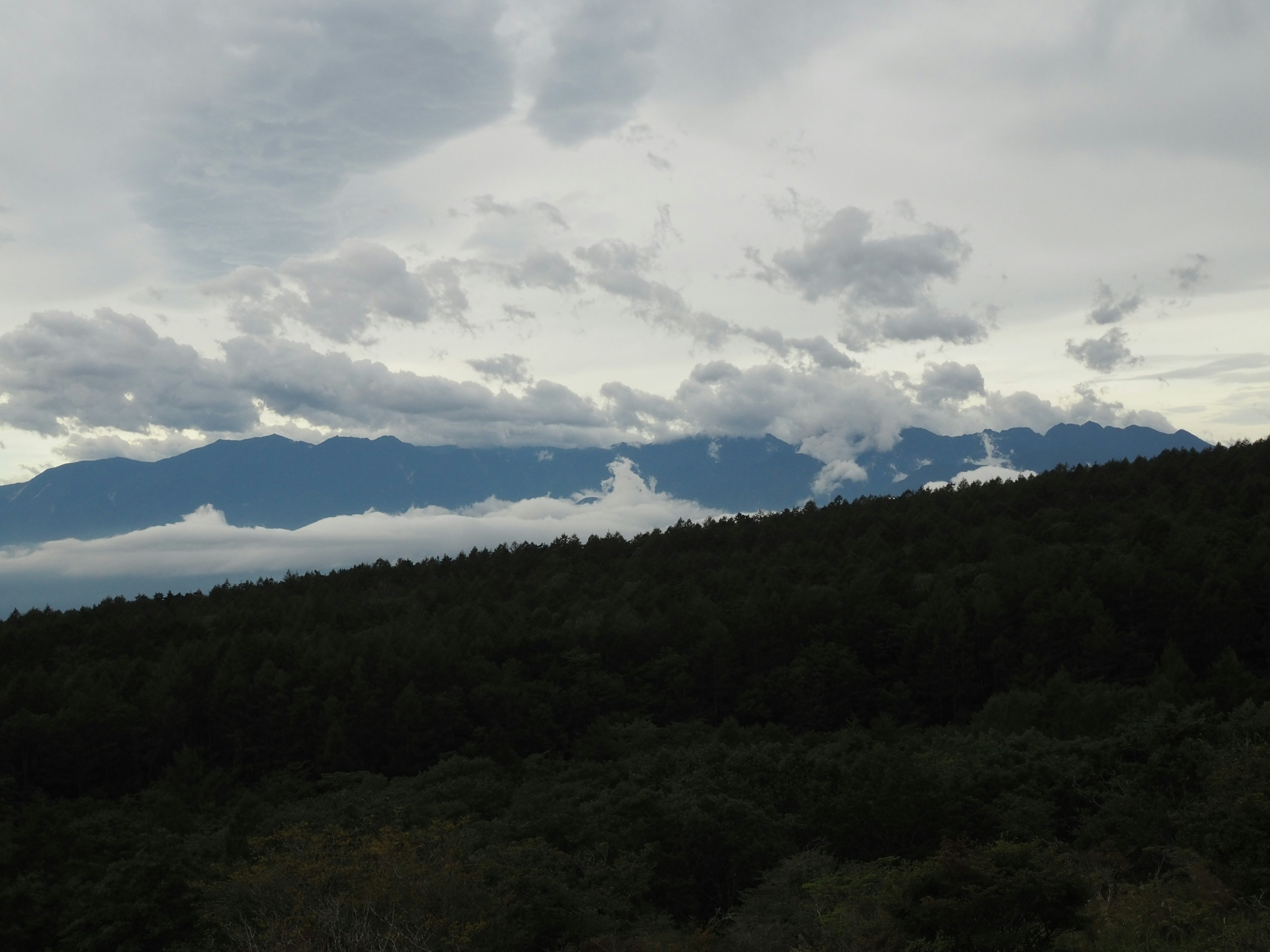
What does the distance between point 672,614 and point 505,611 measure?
20312 millimetres

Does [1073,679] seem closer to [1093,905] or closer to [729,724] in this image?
[729,724]

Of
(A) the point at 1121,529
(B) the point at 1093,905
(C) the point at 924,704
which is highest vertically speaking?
A: (A) the point at 1121,529

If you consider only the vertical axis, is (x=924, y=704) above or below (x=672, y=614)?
below

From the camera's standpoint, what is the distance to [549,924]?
A: 3153cm

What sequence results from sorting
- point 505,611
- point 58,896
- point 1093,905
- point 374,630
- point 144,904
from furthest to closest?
point 505,611, point 374,630, point 58,896, point 144,904, point 1093,905

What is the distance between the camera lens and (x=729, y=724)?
76.8m

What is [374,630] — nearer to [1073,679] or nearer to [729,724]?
[729,724]

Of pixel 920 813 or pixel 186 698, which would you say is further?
pixel 186 698

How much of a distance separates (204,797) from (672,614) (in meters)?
46.1

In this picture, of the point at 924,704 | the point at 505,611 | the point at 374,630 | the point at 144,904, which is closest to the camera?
the point at 144,904

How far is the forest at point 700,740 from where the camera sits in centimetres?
2825

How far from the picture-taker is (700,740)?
241 feet

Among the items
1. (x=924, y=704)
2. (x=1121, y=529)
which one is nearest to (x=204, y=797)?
(x=924, y=704)

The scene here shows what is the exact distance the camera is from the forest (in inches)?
1112
